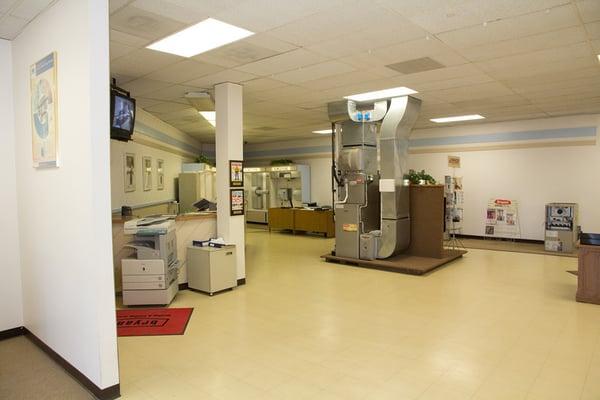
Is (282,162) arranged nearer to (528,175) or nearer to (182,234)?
(528,175)

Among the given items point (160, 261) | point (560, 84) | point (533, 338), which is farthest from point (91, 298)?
point (560, 84)

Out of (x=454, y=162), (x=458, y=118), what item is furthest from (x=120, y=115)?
(x=454, y=162)

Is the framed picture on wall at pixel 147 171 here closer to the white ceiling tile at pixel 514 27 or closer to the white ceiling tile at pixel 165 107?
the white ceiling tile at pixel 165 107

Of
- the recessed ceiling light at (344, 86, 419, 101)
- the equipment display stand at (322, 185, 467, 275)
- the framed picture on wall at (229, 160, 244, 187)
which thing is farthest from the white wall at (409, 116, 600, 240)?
the framed picture on wall at (229, 160, 244, 187)

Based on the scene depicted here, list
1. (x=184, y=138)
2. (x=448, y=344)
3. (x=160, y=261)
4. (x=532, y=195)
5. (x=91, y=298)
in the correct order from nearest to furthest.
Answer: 1. (x=91, y=298)
2. (x=448, y=344)
3. (x=160, y=261)
4. (x=532, y=195)
5. (x=184, y=138)

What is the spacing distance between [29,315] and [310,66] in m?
4.25

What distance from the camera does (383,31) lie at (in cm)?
399

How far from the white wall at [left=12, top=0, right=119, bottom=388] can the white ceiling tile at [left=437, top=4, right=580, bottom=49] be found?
3.30 m

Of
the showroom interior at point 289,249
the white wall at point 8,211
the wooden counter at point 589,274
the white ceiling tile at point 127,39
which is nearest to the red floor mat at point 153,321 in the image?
the showroom interior at point 289,249

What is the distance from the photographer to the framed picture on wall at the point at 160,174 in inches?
364

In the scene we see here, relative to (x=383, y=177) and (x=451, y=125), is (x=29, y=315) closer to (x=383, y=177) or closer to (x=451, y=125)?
(x=383, y=177)

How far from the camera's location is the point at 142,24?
3752 millimetres

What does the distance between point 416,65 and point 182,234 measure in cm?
414

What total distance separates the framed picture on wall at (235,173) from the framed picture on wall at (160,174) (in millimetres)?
3833
